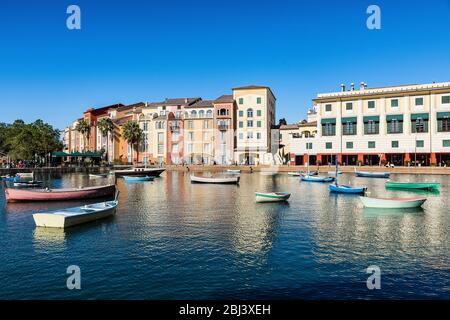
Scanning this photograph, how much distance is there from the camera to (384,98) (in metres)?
91.8

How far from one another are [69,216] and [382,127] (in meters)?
83.1

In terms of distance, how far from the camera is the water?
52.7 feet

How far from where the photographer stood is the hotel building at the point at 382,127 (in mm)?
86506

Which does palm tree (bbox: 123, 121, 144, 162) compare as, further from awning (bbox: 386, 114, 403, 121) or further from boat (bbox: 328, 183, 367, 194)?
boat (bbox: 328, 183, 367, 194)

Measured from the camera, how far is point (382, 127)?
3625 inches

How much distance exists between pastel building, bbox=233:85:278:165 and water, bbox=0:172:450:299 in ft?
245

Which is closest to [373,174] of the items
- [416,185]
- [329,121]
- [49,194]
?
[329,121]

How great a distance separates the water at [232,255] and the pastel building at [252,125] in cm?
7456

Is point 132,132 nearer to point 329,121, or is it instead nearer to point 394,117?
point 329,121

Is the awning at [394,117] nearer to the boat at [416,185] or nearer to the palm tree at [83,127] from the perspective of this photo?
the boat at [416,185]

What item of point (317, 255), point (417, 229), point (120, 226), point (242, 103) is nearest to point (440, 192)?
point (417, 229)

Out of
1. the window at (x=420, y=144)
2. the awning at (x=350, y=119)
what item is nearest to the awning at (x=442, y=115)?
the window at (x=420, y=144)

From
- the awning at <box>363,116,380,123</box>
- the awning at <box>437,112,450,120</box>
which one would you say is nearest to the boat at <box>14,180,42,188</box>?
the awning at <box>363,116,380,123</box>
